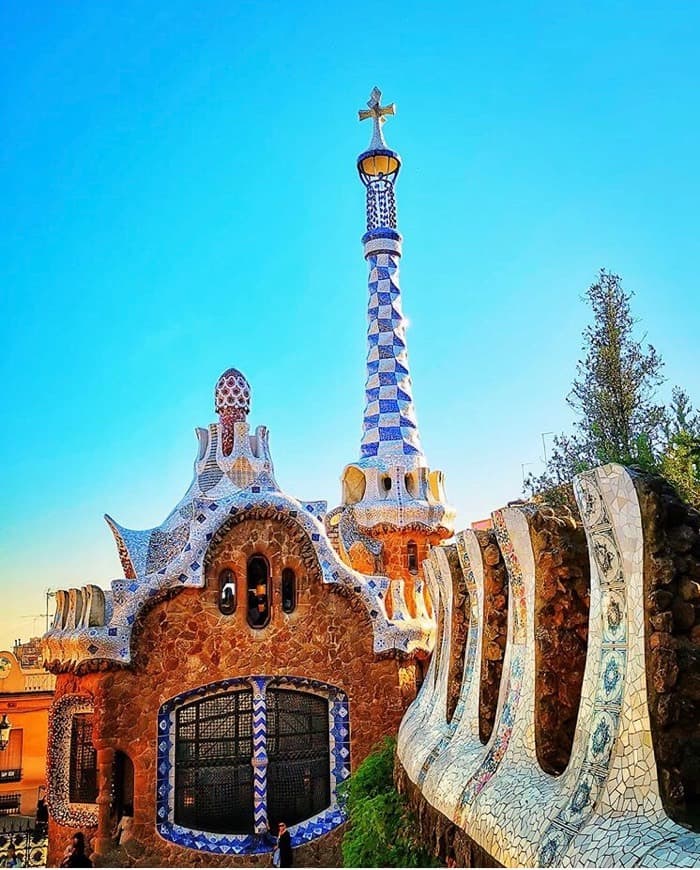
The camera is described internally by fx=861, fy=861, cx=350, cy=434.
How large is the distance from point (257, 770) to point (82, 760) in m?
2.22

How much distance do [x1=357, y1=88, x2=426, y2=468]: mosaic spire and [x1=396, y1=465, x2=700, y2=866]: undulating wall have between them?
384 inches

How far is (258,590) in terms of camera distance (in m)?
10.4

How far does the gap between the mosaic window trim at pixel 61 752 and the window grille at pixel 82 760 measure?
1.8 inches

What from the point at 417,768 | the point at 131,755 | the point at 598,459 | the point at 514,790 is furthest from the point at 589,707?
the point at 131,755

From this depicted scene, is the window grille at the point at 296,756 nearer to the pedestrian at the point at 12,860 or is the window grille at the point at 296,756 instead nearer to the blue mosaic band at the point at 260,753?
the blue mosaic band at the point at 260,753

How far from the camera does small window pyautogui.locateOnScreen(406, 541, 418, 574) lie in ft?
45.0

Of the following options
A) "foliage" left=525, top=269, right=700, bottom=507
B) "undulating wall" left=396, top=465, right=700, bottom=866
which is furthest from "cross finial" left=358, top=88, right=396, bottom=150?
"undulating wall" left=396, top=465, right=700, bottom=866

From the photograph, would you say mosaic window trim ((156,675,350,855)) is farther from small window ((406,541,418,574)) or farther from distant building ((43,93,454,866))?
small window ((406,541,418,574))

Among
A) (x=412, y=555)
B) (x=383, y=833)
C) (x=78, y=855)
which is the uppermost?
(x=412, y=555)

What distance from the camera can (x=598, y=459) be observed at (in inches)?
384

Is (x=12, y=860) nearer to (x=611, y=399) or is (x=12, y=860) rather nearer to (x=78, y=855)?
(x=78, y=855)

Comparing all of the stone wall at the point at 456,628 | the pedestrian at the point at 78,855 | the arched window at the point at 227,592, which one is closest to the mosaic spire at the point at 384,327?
the arched window at the point at 227,592

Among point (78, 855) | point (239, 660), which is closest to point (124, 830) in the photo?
point (78, 855)

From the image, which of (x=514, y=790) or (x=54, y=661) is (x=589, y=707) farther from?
(x=54, y=661)
